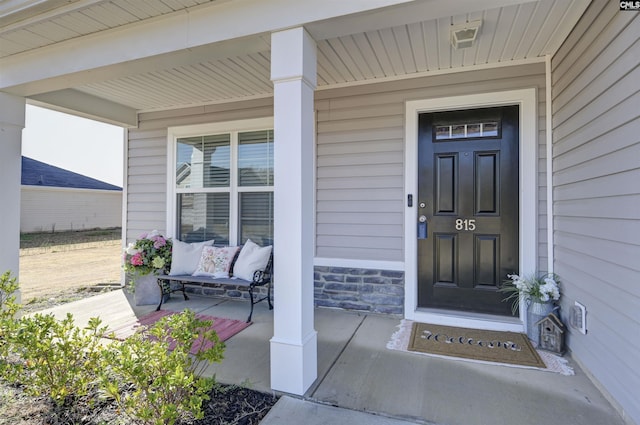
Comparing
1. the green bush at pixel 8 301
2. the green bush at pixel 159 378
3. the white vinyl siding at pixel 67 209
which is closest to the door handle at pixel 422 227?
the green bush at pixel 159 378

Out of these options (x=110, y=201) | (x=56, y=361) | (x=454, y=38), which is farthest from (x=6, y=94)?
(x=110, y=201)

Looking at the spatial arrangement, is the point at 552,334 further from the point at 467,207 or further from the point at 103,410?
the point at 103,410

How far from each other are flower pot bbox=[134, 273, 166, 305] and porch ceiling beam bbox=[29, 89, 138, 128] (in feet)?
6.89

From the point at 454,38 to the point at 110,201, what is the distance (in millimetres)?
18042

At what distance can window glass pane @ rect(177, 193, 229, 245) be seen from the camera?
4.14 metres

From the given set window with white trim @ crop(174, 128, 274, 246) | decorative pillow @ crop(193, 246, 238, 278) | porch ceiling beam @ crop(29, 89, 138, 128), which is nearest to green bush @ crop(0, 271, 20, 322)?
decorative pillow @ crop(193, 246, 238, 278)

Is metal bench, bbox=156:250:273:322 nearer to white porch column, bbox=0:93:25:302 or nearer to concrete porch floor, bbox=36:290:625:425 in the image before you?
concrete porch floor, bbox=36:290:625:425

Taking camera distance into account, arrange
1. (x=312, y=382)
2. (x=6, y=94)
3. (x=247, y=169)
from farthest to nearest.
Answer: (x=247, y=169) < (x=6, y=94) < (x=312, y=382)

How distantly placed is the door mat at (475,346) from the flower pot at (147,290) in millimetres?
2737

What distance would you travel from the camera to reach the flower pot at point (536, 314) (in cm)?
256

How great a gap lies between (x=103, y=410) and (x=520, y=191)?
3.47 m

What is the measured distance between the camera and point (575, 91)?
2.31 metres

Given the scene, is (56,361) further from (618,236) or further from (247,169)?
(618,236)

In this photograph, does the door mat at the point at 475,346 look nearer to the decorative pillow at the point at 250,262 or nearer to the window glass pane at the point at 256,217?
the decorative pillow at the point at 250,262
